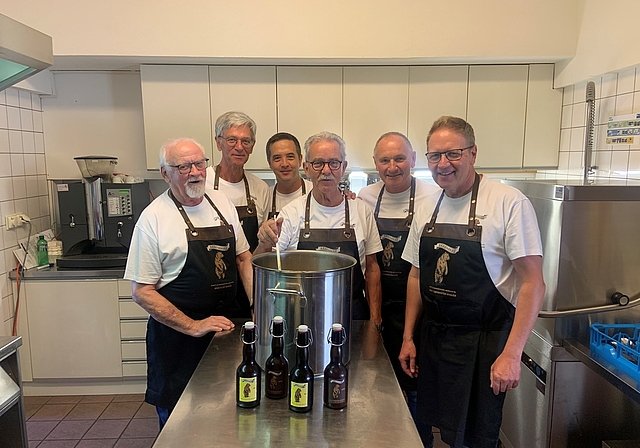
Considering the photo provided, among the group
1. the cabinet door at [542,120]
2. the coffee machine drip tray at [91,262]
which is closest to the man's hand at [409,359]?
the cabinet door at [542,120]

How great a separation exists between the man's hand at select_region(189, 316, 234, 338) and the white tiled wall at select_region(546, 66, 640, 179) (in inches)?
76.3

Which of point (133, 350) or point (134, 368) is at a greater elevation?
point (133, 350)

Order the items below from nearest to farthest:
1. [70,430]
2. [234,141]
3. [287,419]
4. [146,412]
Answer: [287,419]
[234,141]
[70,430]
[146,412]

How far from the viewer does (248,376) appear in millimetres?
1149

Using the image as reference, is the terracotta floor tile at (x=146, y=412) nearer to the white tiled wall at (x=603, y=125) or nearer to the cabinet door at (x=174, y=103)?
the cabinet door at (x=174, y=103)

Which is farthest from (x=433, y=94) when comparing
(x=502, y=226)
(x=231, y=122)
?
(x=502, y=226)

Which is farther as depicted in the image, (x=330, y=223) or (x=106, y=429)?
(x=106, y=429)

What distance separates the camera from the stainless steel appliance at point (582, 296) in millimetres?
1843

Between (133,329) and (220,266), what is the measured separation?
1.41 meters

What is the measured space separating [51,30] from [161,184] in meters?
1.12

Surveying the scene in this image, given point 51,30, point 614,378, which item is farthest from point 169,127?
point 614,378

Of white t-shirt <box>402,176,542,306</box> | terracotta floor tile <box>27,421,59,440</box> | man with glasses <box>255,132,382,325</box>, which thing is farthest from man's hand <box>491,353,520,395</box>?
terracotta floor tile <box>27,421,59,440</box>

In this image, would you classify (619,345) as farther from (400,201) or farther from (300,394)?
(300,394)

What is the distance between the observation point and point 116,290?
2834 mm
